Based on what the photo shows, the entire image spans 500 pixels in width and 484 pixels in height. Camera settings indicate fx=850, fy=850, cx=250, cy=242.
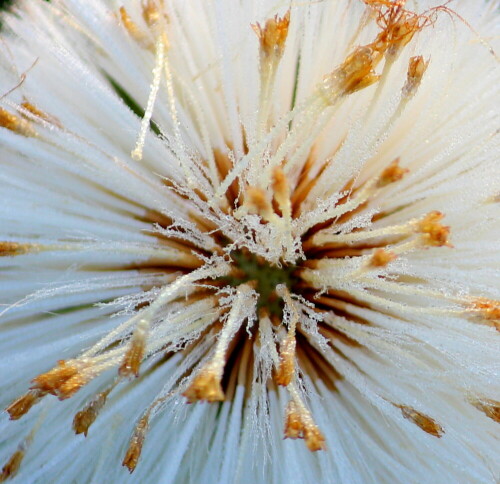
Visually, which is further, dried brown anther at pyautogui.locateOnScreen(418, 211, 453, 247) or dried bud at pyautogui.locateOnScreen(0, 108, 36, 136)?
dried bud at pyautogui.locateOnScreen(0, 108, 36, 136)

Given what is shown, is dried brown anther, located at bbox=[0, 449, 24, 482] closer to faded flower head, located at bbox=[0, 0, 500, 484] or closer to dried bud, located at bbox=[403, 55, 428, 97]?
faded flower head, located at bbox=[0, 0, 500, 484]

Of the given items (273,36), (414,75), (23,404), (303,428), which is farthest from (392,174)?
(23,404)

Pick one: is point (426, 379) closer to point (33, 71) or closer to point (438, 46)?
point (438, 46)

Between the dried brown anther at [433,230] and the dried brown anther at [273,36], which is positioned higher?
Result: the dried brown anther at [273,36]

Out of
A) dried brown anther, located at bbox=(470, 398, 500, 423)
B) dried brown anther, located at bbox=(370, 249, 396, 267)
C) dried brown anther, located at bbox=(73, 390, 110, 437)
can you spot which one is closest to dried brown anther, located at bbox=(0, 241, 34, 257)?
dried brown anther, located at bbox=(73, 390, 110, 437)

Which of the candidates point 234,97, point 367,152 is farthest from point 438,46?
point 234,97

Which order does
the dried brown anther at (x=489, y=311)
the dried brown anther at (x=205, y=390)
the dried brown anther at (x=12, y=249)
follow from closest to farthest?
the dried brown anther at (x=205, y=390) → the dried brown anther at (x=489, y=311) → the dried brown anther at (x=12, y=249)

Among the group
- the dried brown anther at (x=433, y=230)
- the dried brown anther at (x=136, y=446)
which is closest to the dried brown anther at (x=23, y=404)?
the dried brown anther at (x=136, y=446)

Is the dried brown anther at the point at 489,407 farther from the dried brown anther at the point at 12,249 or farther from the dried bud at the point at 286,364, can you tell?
the dried brown anther at the point at 12,249

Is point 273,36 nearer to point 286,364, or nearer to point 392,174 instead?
point 392,174
